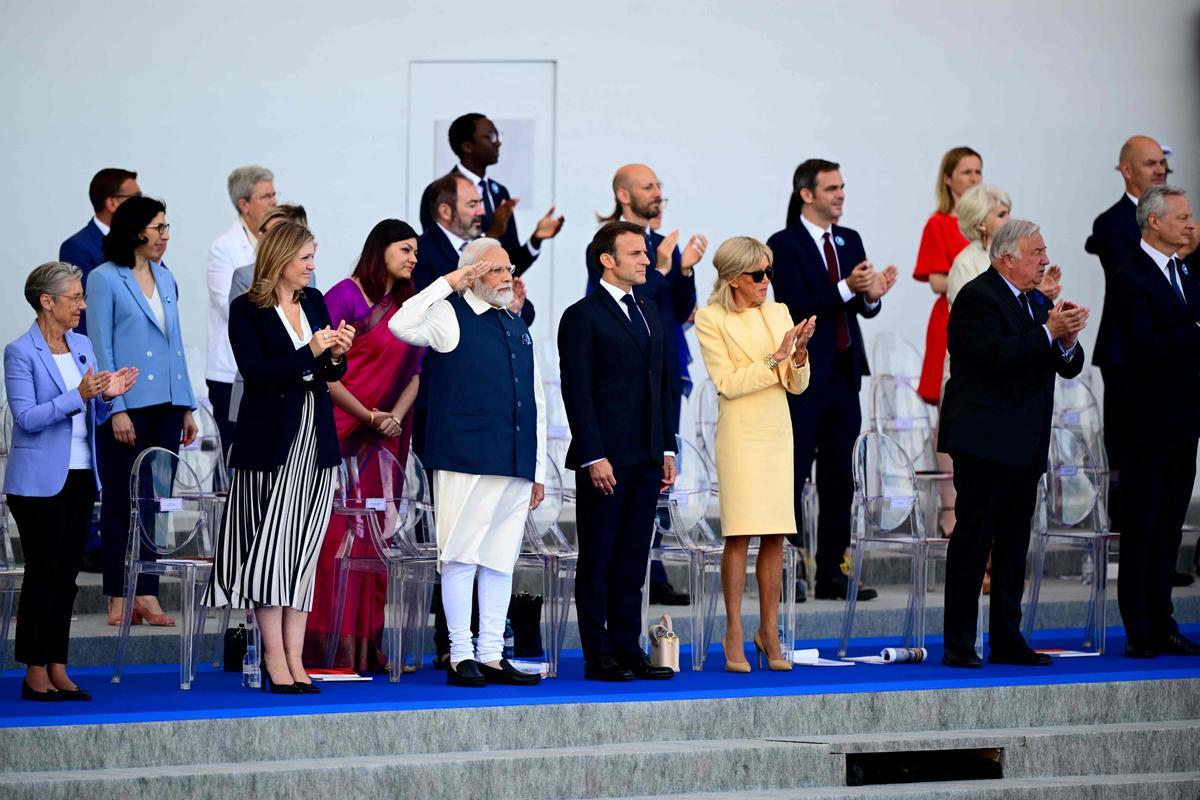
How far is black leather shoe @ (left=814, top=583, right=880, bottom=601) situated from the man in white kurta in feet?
6.83

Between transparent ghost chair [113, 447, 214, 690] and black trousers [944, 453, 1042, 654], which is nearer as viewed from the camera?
transparent ghost chair [113, 447, 214, 690]

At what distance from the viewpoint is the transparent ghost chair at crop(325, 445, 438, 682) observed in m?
6.43

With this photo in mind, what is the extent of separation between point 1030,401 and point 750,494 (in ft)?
3.41

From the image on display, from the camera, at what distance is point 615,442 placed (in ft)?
20.4

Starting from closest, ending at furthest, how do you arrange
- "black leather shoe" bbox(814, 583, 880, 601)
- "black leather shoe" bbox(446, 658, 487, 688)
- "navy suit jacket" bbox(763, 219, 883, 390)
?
"black leather shoe" bbox(446, 658, 487, 688) < "navy suit jacket" bbox(763, 219, 883, 390) < "black leather shoe" bbox(814, 583, 880, 601)

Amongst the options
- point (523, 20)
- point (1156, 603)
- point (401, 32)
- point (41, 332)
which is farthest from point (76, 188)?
point (1156, 603)

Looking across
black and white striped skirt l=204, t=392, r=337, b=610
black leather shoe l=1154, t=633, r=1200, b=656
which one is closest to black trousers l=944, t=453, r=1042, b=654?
black leather shoe l=1154, t=633, r=1200, b=656

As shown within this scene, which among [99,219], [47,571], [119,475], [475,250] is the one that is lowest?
[47,571]

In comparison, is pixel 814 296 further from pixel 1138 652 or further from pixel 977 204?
pixel 1138 652

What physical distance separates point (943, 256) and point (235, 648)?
12.1 feet

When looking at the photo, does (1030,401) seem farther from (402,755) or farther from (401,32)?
(401,32)

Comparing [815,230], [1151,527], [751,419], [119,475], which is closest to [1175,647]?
[1151,527]

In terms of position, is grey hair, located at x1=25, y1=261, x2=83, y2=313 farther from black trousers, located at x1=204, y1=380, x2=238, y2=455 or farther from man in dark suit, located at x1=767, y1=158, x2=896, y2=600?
man in dark suit, located at x1=767, y1=158, x2=896, y2=600

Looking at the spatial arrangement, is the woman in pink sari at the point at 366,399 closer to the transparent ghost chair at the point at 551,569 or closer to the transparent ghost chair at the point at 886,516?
the transparent ghost chair at the point at 551,569
